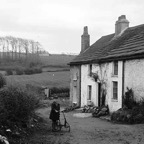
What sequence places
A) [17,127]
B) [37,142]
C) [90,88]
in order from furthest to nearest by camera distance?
[90,88] < [17,127] < [37,142]

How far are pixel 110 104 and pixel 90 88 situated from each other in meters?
4.98

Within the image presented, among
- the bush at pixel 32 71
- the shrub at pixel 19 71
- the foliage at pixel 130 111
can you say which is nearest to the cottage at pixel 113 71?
the foliage at pixel 130 111

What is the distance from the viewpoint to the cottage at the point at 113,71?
17859mm

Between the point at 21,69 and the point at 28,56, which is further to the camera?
the point at 28,56

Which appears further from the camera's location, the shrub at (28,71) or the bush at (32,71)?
the bush at (32,71)

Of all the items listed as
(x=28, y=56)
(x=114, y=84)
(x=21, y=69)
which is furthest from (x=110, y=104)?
(x=28, y=56)

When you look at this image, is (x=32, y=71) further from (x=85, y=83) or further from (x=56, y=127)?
(x=56, y=127)

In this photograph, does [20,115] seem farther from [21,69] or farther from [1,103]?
[21,69]

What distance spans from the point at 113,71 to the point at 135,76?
3255 millimetres

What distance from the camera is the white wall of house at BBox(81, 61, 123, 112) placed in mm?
19734

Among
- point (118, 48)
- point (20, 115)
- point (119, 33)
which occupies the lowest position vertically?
point (20, 115)

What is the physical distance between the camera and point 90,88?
25.6 m

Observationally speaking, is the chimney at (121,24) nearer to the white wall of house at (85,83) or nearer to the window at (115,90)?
the white wall of house at (85,83)

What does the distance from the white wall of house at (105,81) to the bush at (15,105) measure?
9.73 m
